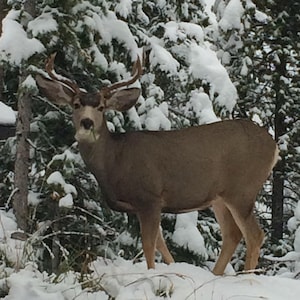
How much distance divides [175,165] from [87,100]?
988 millimetres

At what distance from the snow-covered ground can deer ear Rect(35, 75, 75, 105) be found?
6.01 feet

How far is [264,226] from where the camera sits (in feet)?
66.7

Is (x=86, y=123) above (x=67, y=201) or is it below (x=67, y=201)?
above

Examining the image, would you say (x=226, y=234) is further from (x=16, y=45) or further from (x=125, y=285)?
(x=16, y=45)

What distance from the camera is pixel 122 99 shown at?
24.3 feet

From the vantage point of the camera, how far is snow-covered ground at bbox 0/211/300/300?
4738 mm

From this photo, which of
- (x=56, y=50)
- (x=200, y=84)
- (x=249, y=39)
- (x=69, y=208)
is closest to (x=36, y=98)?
(x=56, y=50)

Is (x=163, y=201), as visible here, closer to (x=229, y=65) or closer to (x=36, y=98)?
(x=36, y=98)

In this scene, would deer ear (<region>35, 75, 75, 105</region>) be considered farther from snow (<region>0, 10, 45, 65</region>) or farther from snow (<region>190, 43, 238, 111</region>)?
snow (<region>190, 43, 238, 111</region>)

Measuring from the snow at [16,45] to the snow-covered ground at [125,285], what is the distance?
133 inches

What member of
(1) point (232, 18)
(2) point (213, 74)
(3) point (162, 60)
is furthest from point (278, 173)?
(3) point (162, 60)

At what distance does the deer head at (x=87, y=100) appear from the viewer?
695cm

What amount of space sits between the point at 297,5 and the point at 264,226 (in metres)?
5.78

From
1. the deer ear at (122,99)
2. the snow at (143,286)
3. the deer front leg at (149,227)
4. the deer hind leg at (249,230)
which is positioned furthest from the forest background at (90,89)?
the deer hind leg at (249,230)
